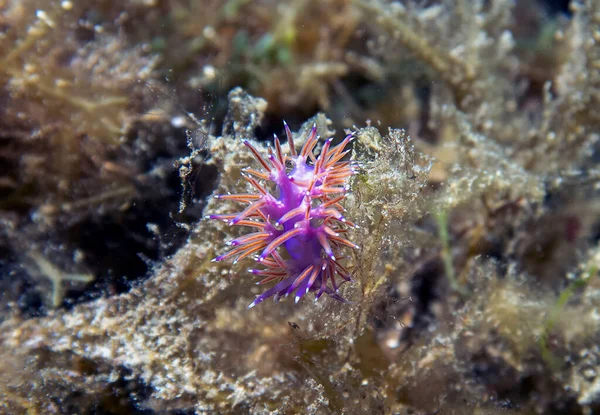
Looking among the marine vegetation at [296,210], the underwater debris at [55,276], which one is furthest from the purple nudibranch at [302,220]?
the underwater debris at [55,276]

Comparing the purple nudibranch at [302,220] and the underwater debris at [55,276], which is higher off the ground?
the underwater debris at [55,276]

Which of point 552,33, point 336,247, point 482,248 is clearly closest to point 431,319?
point 482,248

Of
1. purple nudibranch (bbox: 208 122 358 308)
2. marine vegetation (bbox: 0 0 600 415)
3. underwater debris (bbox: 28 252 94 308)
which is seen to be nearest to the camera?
purple nudibranch (bbox: 208 122 358 308)

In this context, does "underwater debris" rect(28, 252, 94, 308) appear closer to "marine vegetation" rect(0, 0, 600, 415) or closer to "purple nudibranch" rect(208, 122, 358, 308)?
"marine vegetation" rect(0, 0, 600, 415)

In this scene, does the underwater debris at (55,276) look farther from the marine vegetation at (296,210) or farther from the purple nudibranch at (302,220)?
the purple nudibranch at (302,220)

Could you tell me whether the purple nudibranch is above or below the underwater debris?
below

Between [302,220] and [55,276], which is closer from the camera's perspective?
[302,220]

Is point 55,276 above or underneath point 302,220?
above

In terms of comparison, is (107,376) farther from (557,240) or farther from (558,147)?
(558,147)

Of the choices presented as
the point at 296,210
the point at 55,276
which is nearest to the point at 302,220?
the point at 296,210

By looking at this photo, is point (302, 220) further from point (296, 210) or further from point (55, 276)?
point (55, 276)

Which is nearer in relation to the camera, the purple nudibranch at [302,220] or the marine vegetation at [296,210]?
the purple nudibranch at [302,220]

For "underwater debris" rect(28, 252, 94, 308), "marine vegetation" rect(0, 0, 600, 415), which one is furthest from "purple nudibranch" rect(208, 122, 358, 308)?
"underwater debris" rect(28, 252, 94, 308)
